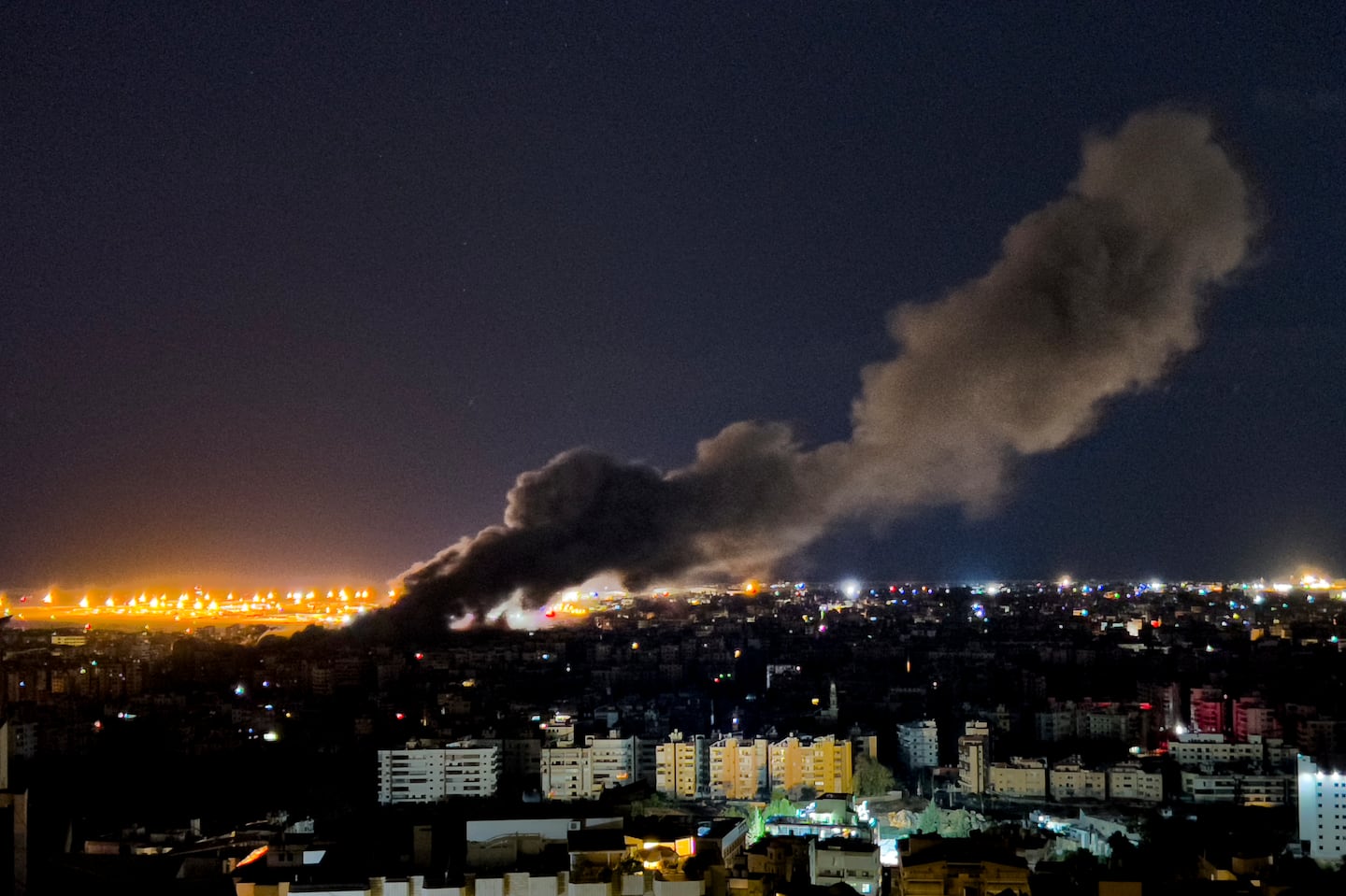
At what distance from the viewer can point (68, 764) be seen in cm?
1206

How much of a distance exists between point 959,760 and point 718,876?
643 cm

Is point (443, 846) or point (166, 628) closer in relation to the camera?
point (443, 846)

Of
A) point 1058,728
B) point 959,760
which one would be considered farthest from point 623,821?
point 1058,728

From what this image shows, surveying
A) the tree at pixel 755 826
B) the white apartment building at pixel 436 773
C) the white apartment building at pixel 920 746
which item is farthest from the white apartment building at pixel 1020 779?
the white apartment building at pixel 436 773

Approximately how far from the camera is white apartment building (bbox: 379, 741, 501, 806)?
1159 cm

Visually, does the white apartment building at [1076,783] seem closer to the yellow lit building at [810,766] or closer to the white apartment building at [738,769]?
the yellow lit building at [810,766]

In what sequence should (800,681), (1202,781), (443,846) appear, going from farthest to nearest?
(800,681), (1202,781), (443,846)

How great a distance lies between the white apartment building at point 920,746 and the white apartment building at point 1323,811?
15.9ft

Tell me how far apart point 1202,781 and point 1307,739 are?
272cm

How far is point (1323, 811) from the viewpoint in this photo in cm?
916

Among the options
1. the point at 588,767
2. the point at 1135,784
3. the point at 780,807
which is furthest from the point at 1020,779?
the point at 588,767

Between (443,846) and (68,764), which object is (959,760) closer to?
(443,846)

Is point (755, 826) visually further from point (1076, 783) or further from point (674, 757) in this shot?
point (1076, 783)

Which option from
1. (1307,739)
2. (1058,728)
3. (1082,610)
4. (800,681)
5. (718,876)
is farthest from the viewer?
(1082,610)
